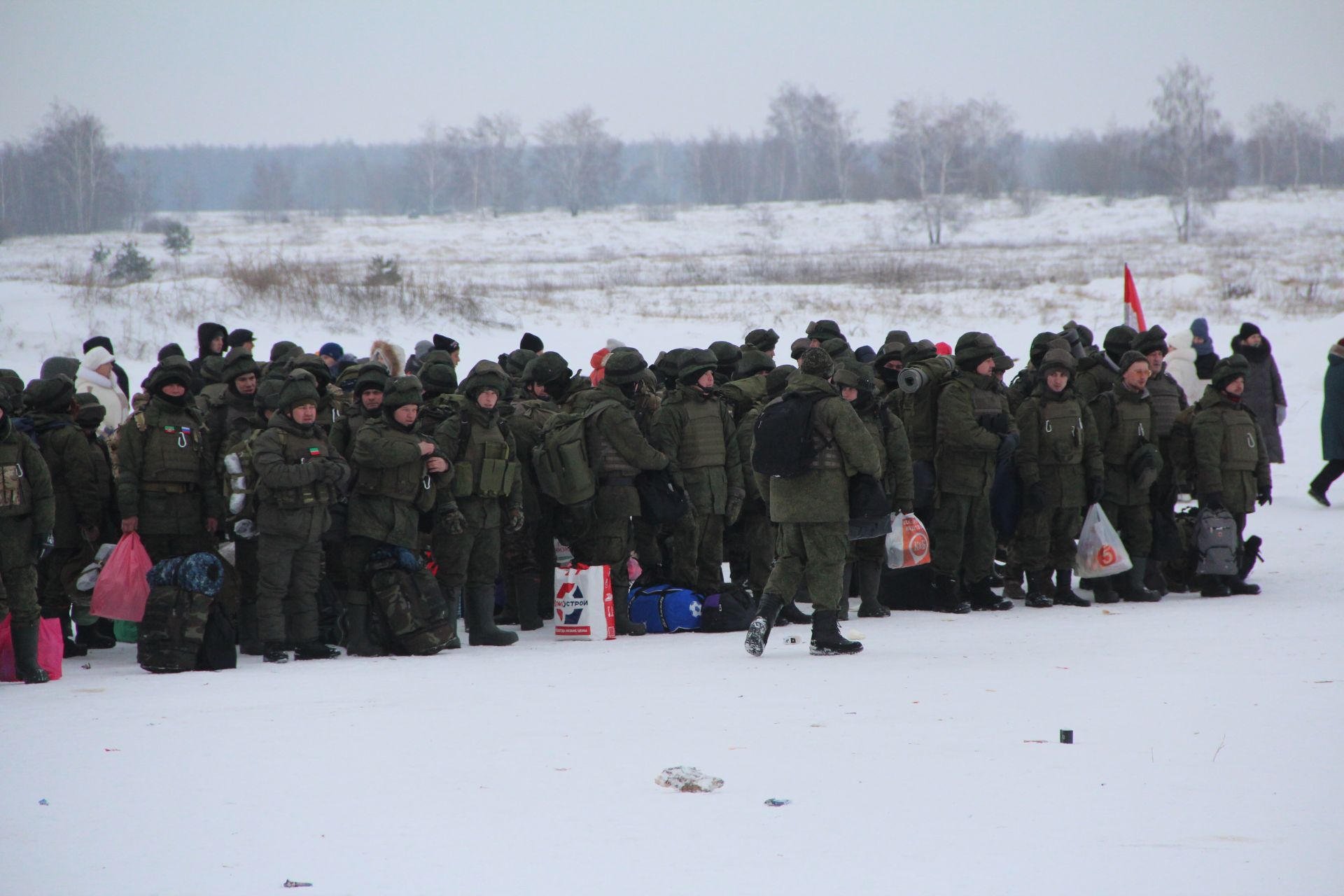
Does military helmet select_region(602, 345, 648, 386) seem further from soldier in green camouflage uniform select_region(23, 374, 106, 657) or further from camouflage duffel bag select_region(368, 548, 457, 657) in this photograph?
soldier in green camouflage uniform select_region(23, 374, 106, 657)

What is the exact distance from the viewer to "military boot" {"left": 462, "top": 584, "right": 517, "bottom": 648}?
8.59 meters

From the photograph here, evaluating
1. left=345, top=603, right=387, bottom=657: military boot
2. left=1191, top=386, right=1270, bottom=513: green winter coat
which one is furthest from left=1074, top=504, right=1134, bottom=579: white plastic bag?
left=345, top=603, right=387, bottom=657: military boot

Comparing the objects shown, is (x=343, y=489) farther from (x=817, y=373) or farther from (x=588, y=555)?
(x=817, y=373)

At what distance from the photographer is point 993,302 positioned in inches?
1270

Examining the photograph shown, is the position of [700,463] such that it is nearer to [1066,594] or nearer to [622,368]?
[622,368]

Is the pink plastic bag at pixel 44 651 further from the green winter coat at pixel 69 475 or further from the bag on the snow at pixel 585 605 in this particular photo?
the bag on the snow at pixel 585 605

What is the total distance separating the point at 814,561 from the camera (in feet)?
25.1

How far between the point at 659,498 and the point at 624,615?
0.91m

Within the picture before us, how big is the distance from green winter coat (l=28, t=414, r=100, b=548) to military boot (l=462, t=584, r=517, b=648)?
241 cm

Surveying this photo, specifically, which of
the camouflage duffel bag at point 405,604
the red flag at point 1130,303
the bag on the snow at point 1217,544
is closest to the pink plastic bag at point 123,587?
the camouflage duffel bag at point 405,604

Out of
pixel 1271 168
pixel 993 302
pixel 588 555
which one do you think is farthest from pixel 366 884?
pixel 1271 168

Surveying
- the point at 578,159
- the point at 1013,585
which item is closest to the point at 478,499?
the point at 1013,585

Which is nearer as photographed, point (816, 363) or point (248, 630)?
point (816, 363)

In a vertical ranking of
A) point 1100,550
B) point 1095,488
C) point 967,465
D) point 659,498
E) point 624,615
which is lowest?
point 624,615
